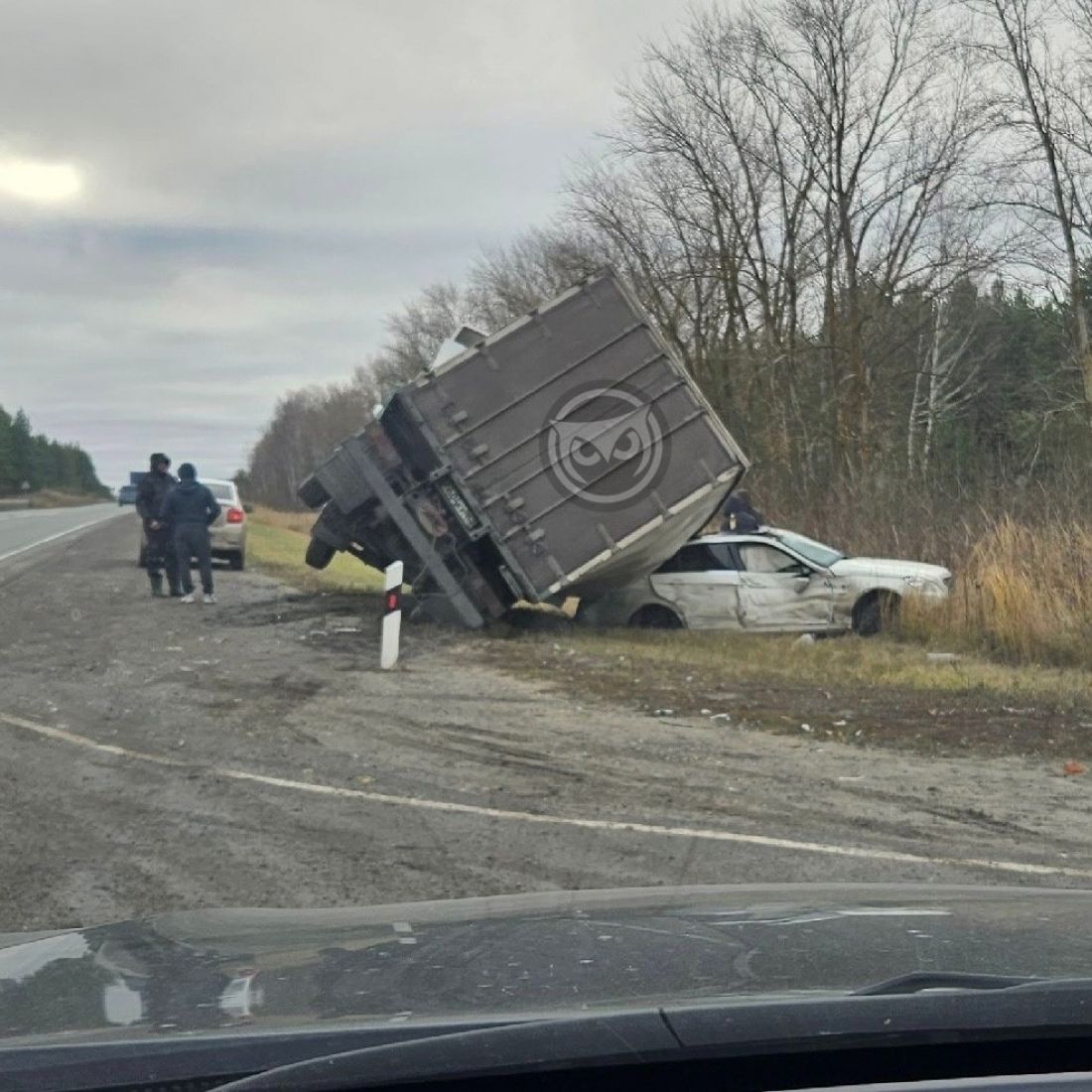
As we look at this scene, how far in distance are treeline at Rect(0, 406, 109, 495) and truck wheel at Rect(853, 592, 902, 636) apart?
399 feet

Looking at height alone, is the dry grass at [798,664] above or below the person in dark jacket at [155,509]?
below

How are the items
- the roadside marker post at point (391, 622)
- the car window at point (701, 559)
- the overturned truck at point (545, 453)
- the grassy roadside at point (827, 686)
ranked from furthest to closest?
1. the car window at point (701, 559)
2. the overturned truck at point (545, 453)
3. the roadside marker post at point (391, 622)
4. the grassy roadside at point (827, 686)

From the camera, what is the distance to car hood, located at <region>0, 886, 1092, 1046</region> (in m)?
2.30

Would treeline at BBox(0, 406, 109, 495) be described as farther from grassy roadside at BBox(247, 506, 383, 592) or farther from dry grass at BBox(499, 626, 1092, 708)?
dry grass at BBox(499, 626, 1092, 708)

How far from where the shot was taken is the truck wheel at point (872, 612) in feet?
54.8

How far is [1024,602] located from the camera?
14.9 meters

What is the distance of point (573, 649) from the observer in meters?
15.5

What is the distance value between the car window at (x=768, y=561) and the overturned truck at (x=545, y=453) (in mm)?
1361

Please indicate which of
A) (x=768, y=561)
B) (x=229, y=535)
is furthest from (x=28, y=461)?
(x=768, y=561)

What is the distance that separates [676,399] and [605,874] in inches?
386

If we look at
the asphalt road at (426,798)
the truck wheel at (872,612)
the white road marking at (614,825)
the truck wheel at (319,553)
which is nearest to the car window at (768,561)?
the truck wheel at (872,612)

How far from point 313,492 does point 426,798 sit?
904 centimetres

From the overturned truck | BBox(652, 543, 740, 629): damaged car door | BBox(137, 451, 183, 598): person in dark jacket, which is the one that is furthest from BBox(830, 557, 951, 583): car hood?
BBox(137, 451, 183, 598): person in dark jacket

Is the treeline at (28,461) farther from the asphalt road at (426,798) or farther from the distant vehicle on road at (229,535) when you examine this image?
the asphalt road at (426,798)
